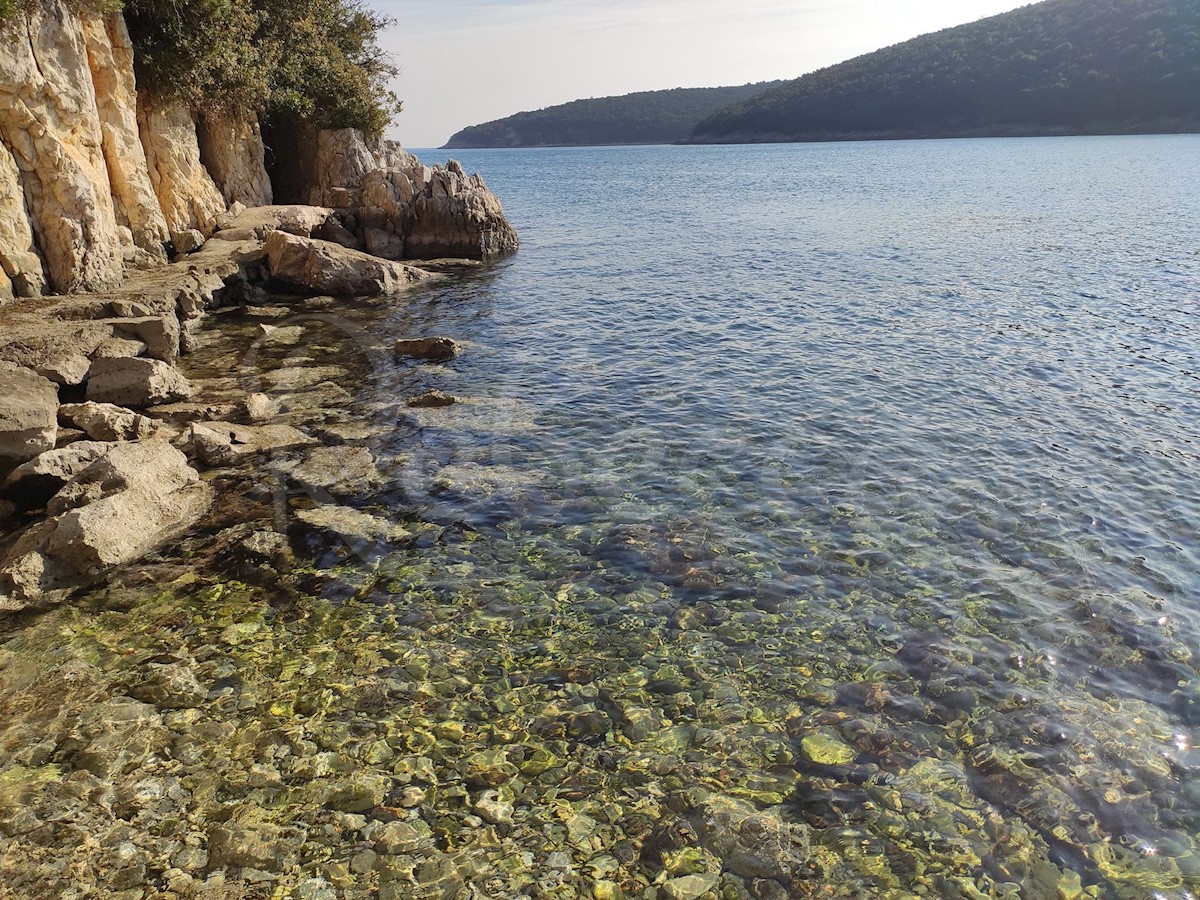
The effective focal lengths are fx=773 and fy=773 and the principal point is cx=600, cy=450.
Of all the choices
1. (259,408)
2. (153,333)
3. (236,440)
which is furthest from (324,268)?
(236,440)

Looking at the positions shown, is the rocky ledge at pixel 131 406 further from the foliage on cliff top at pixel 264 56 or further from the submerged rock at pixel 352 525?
the foliage on cliff top at pixel 264 56

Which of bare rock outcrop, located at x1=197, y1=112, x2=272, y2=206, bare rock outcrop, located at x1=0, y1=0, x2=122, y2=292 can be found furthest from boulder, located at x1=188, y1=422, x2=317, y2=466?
bare rock outcrop, located at x1=197, y1=112, x2=272, y2=206

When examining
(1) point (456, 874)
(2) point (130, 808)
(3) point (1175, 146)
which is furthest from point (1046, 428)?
(3) point (1175, 146)

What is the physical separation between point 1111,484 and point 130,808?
1509 cm

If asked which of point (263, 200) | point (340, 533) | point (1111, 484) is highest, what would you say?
point (263, 200)

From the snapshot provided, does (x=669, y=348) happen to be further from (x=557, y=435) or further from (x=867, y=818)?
(x=867, y=818)

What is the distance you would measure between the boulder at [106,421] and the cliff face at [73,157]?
7.10 metres

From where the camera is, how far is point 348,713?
8.39 metres

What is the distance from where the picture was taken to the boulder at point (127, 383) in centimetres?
1622

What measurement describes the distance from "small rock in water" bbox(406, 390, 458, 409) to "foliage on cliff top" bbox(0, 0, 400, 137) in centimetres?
1352

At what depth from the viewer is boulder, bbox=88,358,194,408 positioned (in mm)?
16219

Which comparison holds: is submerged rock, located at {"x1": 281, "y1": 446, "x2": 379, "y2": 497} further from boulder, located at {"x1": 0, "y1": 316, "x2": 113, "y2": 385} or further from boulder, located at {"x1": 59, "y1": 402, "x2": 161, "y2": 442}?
boulder, located at {"x1": 0, "y1": 316, "x2": 113, "y2": 385}

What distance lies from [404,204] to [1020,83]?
15078 cm

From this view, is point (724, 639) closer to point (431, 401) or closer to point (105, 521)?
point (105, 521)
